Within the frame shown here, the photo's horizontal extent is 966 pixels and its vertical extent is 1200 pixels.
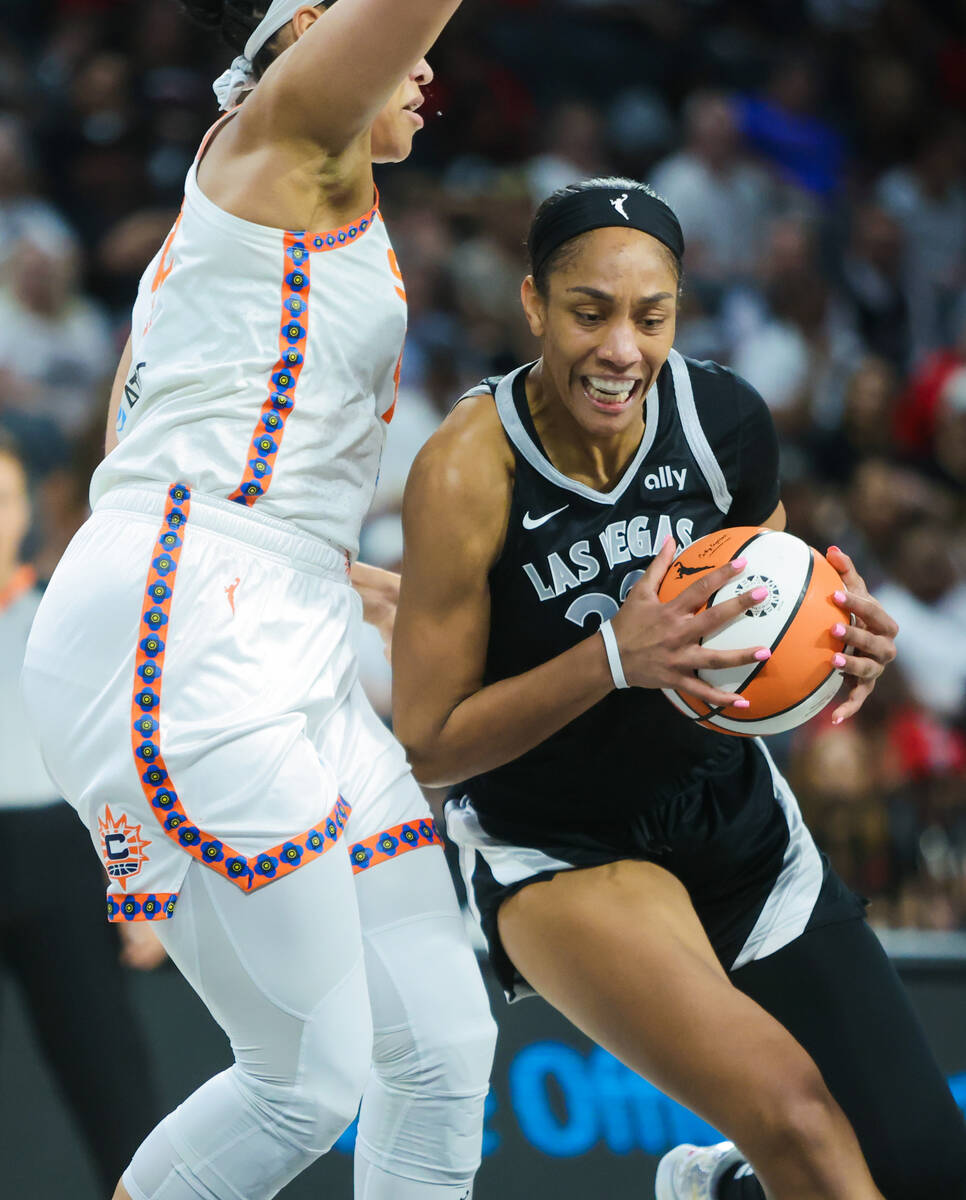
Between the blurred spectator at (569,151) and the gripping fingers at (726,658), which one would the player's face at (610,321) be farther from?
the blurred spectator at (569,151)

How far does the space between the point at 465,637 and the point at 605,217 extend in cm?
75

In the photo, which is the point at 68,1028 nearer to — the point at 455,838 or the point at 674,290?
the point at 455,838

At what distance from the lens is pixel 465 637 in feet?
9.23

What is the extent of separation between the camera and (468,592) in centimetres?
279

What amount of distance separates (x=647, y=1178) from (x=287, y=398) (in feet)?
7.75

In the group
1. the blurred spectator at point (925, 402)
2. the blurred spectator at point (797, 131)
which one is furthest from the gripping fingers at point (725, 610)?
the blurred spectator at point (797, 131)

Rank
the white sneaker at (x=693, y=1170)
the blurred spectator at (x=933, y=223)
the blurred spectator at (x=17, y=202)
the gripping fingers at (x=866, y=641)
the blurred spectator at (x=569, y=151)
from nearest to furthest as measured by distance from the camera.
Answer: the gripping fingers at (x=866, y=641) < the white sneaker at (x=693, y=1170) < the blurred spectator at (x=17, y=202) < the blurred spectator at (x=569, y=151) < the blurred spectator at (x=933, y=223)

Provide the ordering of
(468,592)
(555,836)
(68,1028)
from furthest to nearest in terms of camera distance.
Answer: (68,1028) < (555,836) < (468,592)

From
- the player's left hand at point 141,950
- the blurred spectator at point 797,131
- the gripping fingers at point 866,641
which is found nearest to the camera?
the gripping fingers at point 866,641

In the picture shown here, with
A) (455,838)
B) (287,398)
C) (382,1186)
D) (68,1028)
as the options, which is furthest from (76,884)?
(287,398)

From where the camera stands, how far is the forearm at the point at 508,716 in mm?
2672

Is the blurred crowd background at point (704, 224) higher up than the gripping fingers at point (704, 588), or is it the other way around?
the blurred crowd background at point (704, 224)

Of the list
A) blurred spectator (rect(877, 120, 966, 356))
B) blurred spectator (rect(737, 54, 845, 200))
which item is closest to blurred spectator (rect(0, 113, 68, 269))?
blurred spectator (rect(737, 54, 845, 200))

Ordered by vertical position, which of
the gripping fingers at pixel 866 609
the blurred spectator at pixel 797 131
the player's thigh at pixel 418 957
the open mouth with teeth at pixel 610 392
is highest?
the blurred spectator at pixel 797 131
